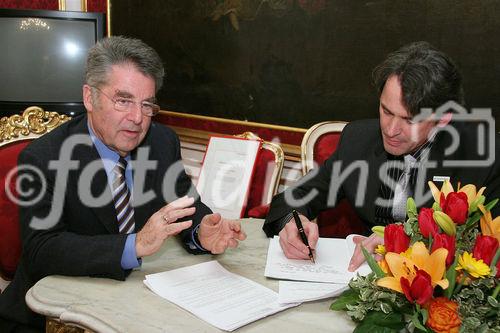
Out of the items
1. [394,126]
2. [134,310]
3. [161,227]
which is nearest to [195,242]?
[161,227]

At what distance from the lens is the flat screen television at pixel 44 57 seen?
428 cm

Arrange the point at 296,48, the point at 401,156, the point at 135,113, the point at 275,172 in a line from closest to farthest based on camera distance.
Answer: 1. the point at 135,113
2. the point at 401,156
3. the point at 275,172
4. the point at 296,48

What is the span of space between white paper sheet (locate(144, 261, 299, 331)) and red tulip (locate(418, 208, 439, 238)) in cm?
43

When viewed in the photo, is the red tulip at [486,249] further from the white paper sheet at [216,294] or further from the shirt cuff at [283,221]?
the shirt cuff at [283,221]

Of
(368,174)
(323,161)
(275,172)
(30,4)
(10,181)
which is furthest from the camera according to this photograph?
(30,4)

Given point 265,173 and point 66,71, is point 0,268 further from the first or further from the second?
point 66,71

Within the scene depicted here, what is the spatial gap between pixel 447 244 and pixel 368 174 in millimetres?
1273

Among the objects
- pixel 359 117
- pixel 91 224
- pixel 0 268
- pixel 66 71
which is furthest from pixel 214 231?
pixel 66 71

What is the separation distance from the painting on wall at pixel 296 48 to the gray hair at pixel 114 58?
178 cm

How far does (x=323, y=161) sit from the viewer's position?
2.81 meters

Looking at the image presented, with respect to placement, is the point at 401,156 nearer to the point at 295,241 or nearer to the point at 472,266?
the point at 295,241

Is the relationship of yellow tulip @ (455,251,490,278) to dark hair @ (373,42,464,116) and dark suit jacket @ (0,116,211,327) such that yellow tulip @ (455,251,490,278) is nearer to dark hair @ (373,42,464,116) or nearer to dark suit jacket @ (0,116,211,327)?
dark suit jacket @ (0,116,211,327)

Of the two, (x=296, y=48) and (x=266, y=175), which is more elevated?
(x=296, y=48)

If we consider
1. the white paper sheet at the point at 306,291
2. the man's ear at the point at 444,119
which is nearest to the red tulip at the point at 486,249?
the white paper sheet at the point at 306,291
